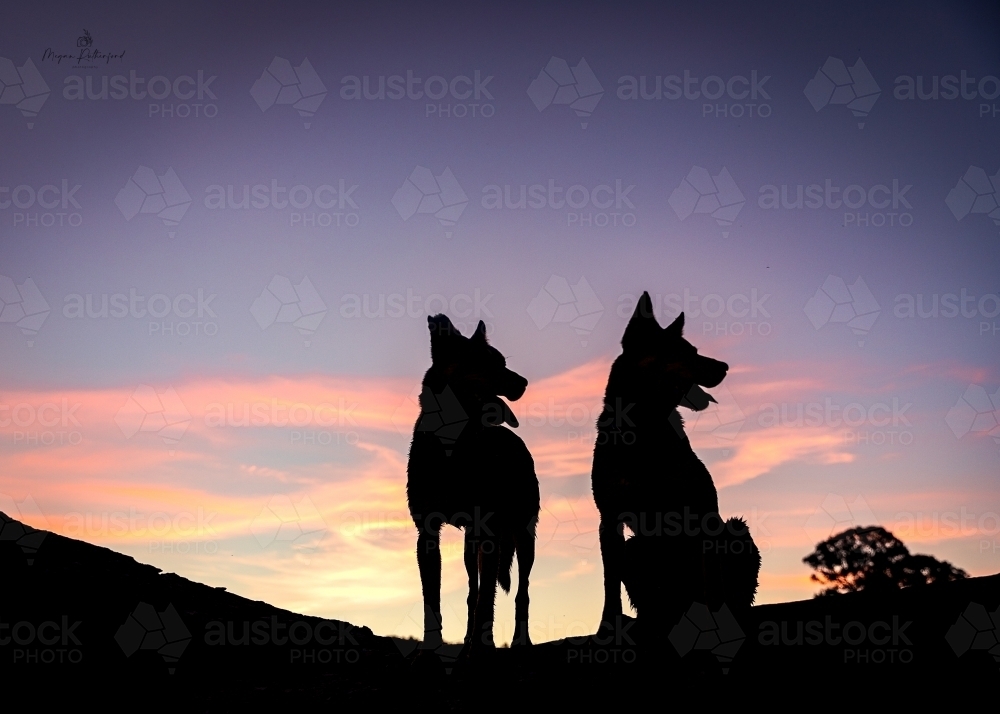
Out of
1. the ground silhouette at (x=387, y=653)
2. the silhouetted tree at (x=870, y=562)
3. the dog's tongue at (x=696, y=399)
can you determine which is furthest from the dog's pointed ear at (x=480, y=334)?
the silhouetted tree at (x=870, y=562)

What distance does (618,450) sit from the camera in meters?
10.6

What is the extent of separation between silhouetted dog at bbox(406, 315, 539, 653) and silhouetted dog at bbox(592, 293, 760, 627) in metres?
1.34

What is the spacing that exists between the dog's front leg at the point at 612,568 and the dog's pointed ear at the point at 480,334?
2.88 metres

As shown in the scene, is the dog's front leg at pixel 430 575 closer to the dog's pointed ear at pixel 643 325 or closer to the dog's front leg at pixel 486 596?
the dog's front leg at pixel 486 596

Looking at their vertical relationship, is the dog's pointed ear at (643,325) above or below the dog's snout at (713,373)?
above

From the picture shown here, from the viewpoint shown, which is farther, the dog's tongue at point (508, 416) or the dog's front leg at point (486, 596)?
the dog's tongue at point (508, 416)

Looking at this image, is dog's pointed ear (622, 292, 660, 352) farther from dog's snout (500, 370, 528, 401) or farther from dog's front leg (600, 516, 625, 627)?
dog's front leg (600, 516, 625, 627)

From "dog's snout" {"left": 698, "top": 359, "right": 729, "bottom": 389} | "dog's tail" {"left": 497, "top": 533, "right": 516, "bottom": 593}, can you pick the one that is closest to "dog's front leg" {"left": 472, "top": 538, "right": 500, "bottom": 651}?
"dog's tail" {"left": 497, "top": 533, "right": 516, "bottom": 593}

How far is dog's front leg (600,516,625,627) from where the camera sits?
416 inches

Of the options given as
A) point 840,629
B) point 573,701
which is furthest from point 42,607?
point 840,629

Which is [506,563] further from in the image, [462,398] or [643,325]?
[643,325]

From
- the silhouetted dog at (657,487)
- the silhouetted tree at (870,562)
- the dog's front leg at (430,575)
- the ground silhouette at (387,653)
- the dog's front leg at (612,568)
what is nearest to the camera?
the ground silhouette at (387,653)

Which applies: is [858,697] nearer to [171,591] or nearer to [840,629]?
[840,629]

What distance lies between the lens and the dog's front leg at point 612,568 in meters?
10.6
